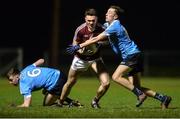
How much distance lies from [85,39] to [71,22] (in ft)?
90.9

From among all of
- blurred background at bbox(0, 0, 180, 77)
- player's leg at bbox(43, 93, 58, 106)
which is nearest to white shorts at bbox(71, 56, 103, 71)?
player's leg at bbox(43, 93, 58, 106)

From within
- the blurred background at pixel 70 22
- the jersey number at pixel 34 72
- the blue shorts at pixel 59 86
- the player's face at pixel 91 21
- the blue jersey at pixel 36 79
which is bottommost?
the blurred background at pixel 70 22

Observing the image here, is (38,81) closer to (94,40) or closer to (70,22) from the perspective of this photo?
(94,40)

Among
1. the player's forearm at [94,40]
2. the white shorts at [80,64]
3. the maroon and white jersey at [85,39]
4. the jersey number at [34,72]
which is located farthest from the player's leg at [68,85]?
the player's forearm at [94,40]

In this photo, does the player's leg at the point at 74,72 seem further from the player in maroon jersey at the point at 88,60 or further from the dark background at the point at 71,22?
the dark background at the point at 71,22

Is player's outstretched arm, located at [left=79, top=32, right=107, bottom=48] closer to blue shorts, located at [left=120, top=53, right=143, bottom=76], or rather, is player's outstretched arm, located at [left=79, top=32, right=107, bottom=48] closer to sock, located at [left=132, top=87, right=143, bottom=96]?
blue shorts, located at [left=120, top=53, right=143, bottom=76]

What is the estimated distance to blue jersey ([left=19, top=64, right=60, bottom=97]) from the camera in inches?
583

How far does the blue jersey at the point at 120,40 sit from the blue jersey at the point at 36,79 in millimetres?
1300

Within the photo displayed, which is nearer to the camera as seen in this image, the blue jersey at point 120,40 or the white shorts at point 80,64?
the blue jersey at point 120,40

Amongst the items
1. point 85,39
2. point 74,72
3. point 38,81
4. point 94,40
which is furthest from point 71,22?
point 94,40

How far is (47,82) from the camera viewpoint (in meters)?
15.4

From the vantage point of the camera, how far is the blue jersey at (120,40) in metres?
14.9

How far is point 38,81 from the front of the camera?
596 inches

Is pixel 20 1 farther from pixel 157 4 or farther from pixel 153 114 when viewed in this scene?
pixel 153 114
